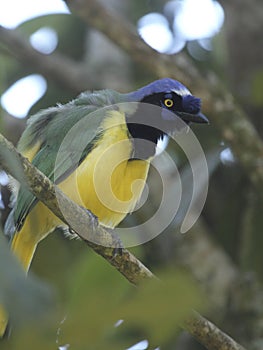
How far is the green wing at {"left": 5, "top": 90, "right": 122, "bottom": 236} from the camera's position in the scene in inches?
113

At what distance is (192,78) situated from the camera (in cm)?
391

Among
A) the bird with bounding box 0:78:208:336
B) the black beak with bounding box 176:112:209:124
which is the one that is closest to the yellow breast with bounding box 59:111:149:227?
the bird with bounding box 0:78:208:336

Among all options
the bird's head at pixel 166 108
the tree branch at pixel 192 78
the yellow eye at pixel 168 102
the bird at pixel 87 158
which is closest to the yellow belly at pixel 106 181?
the bird at pixel 87 158

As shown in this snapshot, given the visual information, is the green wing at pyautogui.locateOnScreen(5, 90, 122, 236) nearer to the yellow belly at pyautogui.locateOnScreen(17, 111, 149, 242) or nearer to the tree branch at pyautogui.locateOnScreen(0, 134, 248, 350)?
the yellow belly at pyautogui.locateOnScreen(17, 111, 149, 242)

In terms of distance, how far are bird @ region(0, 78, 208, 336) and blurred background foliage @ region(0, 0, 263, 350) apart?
0.13m

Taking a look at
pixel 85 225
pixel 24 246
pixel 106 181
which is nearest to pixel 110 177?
pixel 106 181

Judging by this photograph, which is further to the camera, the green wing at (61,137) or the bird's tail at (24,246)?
the bird's tail at (24,246)

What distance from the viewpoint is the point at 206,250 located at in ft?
12.8

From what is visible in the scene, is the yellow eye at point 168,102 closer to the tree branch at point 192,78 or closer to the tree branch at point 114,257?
the tree branch at point 192,78

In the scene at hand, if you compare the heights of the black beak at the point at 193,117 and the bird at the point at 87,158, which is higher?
the bird at the point at 87,158

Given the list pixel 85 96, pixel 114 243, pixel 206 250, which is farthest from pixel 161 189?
pixel 114 243

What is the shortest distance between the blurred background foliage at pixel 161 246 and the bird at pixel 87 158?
0.44 ft

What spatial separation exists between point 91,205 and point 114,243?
1.90 feet

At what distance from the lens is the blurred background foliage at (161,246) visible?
3.24ft
